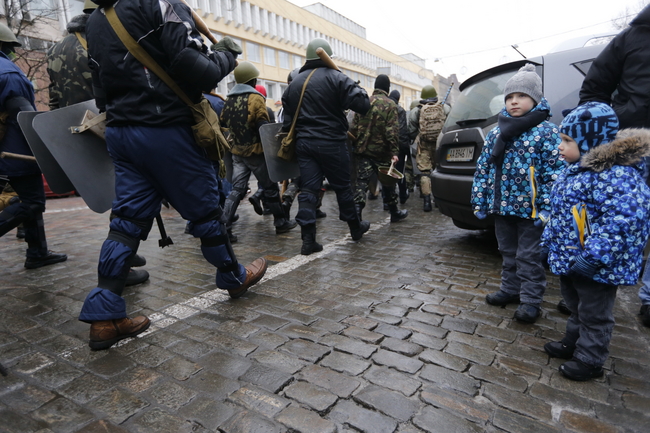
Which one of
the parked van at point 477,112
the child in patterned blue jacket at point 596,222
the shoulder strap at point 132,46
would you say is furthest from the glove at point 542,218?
the shoulder strap at point 132,46

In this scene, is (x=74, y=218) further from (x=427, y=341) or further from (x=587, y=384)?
(x=587, y=384)

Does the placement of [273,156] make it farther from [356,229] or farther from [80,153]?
[80,153]

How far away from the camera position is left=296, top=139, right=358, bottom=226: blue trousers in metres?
4.21

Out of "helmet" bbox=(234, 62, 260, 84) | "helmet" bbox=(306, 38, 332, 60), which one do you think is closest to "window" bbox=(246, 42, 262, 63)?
"helmet" bbox=(234, 62, 260, 84)

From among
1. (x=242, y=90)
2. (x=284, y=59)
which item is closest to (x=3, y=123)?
(x=242, y=90)

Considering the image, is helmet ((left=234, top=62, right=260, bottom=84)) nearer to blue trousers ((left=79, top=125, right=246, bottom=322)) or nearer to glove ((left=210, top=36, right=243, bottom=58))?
glove ((left=210, top=36, right=243, bottom=58))

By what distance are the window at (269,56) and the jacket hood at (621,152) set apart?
42.7 metres

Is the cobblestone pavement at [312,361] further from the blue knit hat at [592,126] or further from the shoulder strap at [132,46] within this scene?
the shoulder strap at [132,46]

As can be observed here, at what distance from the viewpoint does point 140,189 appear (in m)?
2.42

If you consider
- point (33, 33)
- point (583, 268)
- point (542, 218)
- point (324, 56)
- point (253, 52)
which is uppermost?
point (253, 52)

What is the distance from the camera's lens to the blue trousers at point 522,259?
2.61 m

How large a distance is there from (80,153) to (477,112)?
11.5 ft

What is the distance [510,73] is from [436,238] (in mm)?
1972

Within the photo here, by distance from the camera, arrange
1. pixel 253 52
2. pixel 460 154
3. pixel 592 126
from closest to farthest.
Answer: pixel 592 126, pixel 460 154, pixel 253 52
